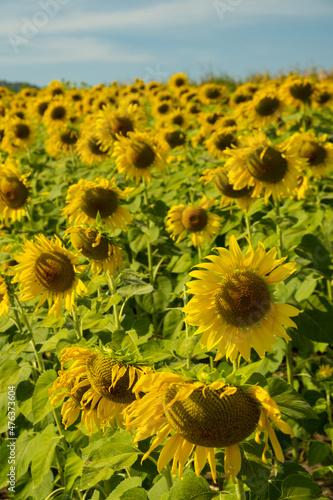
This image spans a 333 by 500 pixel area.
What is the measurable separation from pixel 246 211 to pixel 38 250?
1489mm

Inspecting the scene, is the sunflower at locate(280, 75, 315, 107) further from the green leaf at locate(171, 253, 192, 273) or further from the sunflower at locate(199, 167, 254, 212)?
the green leaf at locate(171, 253, 192, 273)

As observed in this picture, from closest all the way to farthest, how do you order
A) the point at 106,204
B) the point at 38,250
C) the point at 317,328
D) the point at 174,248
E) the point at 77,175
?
the point at 38,250, the point at 317,328, the point at 106,204, the point at 174,248, the point at 77,175

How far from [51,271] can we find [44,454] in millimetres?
848

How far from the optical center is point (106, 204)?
3.17m

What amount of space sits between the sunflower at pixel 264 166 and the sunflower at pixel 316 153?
113 cm

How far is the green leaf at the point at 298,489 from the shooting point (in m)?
1.66

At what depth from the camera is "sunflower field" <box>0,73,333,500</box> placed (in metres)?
1.49

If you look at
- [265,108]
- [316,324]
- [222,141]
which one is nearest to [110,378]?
[316,324]

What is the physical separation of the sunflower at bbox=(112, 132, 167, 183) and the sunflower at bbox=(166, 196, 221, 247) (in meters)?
0.68

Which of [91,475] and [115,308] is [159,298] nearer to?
[115,308]

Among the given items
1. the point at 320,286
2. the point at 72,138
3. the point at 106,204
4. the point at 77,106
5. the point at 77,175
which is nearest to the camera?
the point at 106,204

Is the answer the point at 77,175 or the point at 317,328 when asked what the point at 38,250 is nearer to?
the point at 317,328

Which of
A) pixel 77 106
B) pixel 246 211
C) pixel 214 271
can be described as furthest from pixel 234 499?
pixel 77 106

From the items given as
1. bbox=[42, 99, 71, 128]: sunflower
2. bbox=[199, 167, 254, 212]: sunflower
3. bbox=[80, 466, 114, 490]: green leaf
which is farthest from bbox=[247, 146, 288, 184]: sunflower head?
bbox=[42, 99, 71, 128]: sunflower
